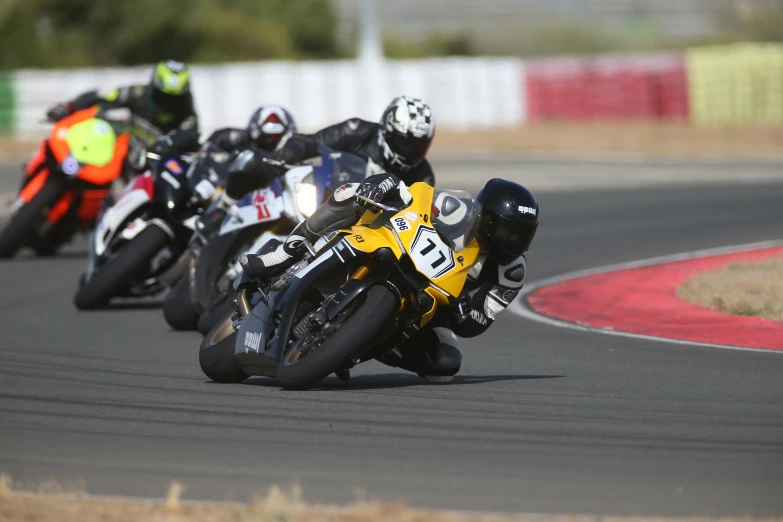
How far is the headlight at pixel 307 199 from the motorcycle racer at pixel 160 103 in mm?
4120

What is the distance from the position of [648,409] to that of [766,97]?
1173 inches

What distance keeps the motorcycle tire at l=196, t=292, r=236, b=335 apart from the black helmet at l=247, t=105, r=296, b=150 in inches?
60.0

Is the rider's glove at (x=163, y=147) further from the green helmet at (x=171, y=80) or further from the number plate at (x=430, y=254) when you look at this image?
the number plate at (x=430, y=254)

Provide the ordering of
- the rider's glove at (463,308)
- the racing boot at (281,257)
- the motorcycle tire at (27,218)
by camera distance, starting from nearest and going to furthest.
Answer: the rider's glove at (463,308) → the racing boot at (281,257) → the motorcycle tire at (27,218)

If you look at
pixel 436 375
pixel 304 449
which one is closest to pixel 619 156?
pixel 436 375

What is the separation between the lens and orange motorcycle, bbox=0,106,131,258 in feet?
41.2

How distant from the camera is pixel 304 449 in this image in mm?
5750

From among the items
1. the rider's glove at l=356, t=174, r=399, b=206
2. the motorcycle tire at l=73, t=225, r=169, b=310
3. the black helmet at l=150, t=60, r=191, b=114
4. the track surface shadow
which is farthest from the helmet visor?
the rider's glove at l=356, t=174, r=399, b=206

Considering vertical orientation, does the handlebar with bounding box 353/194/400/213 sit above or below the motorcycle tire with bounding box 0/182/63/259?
above

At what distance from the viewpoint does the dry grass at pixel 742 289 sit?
10.4 m

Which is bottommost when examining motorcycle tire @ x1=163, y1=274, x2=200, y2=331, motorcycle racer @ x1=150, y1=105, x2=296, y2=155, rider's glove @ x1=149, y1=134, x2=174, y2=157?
motorcycle tire @ x1=163, y1=274, x2=200, y2=331

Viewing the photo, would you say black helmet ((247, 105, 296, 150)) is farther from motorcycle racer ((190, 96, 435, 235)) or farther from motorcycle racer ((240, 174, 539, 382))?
motorcycle racer ((240, 174, 539, 382))

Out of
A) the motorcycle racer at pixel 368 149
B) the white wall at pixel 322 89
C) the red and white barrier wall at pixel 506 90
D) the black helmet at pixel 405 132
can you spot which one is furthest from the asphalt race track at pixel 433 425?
the red and white barrier wall at pixel 506 90

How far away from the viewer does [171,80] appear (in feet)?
41.4
